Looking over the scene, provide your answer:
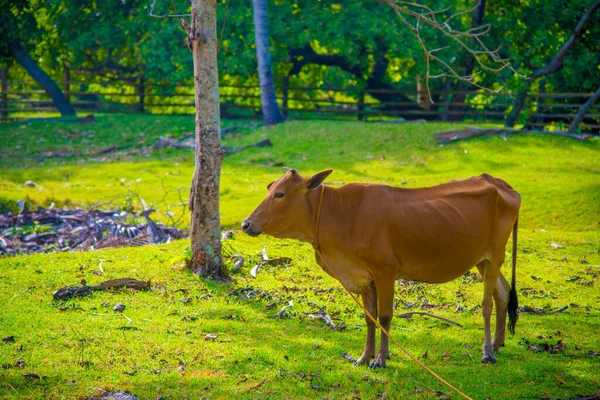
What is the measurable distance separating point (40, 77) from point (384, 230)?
28209mm

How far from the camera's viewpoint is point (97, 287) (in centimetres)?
959

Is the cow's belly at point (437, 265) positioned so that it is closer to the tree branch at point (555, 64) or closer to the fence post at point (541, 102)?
the tree branch at point (555, 64)

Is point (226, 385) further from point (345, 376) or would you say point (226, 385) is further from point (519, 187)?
point (519, 187)

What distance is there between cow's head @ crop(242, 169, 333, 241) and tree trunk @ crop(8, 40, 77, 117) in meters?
26.9

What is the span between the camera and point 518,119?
27469mm

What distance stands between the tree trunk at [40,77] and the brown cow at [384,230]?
2694 cm

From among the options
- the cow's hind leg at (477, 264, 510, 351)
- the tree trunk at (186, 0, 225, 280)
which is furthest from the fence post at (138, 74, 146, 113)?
the cow's hind leg at (477, 264, 510, 351)

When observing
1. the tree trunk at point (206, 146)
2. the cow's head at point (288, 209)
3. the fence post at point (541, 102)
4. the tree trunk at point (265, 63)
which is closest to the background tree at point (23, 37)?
the tree trunk at point (265, 63)

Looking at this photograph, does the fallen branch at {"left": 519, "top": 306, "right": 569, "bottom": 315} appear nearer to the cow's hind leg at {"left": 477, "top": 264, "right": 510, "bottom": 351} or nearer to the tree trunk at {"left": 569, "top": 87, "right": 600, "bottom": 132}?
the cow's hind leg at {"left": 477, "top": 264, "right": 510, "bottom": 351}

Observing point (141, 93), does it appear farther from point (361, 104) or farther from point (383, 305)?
point (383, 305)

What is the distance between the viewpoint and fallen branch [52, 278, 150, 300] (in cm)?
917

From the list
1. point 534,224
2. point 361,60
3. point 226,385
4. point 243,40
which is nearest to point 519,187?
point 534,224

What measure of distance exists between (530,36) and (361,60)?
6.79 metres

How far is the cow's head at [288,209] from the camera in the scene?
7.38 m
